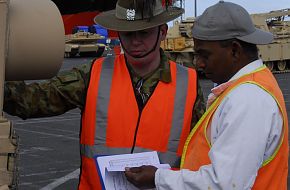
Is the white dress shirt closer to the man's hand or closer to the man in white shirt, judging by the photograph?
the man in white shirt

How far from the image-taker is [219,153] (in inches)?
81.5

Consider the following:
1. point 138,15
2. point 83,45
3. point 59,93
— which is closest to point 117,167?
point 59,93

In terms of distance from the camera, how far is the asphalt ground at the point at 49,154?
24.0ft

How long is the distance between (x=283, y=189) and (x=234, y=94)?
17.0 inches

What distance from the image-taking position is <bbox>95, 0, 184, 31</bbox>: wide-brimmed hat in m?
2.87

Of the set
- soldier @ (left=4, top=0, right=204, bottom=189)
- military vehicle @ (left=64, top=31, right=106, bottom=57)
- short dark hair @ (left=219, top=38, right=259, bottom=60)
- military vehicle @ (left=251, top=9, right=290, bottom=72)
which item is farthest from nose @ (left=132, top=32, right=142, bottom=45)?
military vehicle @ (left=64, top=31, right=106, bottom=57)

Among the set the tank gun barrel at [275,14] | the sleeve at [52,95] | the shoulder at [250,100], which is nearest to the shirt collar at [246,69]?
the shoulder at [250,100]

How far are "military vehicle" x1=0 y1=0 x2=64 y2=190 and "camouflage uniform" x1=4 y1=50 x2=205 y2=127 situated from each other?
49 centimetres

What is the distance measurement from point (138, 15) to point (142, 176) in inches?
32.5

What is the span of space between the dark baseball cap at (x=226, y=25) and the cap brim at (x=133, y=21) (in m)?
0.54

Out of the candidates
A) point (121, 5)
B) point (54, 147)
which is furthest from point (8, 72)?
point (54, 147)

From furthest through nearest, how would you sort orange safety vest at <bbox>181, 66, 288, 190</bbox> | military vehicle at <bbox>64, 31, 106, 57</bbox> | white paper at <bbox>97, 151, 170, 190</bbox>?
military vehicle at <bbox>64, 31, 106, 57</bbox>, white paper at <bbox>97, 151, 170, 190</bbox>, orange safety vest at <bbox>181, 66, 288, 190</bbox>

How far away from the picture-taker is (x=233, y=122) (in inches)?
81.0

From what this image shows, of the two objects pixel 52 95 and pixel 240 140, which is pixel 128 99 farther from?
pixel 240 140
